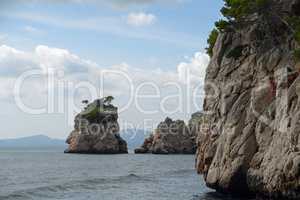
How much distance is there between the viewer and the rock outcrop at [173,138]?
158750 millimetres

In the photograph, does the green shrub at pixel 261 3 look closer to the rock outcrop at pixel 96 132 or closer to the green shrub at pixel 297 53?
the green shrub at pixel 297 53

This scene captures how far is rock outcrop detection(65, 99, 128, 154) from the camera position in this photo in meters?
150

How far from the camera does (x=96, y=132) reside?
151250mm

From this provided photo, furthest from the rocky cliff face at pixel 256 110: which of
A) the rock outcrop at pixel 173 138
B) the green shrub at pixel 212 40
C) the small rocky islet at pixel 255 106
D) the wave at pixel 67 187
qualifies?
the rock outcrop at pixel 173 138

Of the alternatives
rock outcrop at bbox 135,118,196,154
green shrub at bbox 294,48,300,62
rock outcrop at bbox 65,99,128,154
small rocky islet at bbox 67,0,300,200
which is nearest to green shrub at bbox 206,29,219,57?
small rocky islet at bbox 67,0,300,200

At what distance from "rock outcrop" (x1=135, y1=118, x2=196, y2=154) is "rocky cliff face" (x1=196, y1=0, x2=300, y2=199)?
10964 centimetres

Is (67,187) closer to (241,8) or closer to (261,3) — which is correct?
(241,8)

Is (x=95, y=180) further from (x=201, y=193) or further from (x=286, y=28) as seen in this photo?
(x=286, y=28)

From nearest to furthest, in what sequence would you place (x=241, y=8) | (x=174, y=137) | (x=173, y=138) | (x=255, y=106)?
(x=255, y=106) < (x=241, y=8) < (x=174, y=137) < (x=173, y=138)

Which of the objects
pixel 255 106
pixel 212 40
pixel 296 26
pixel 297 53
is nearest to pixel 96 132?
pixel 212 40

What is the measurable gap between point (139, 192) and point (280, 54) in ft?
67.7

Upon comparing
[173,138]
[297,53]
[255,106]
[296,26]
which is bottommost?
[255,106]

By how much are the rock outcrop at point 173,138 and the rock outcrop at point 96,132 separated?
46.1 feet

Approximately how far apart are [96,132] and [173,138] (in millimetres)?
26608
